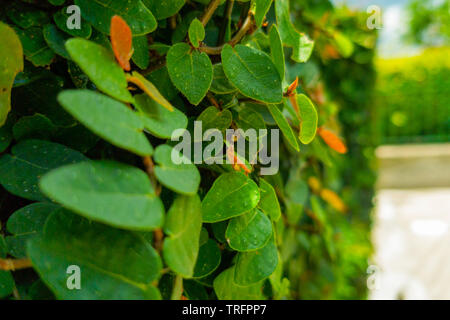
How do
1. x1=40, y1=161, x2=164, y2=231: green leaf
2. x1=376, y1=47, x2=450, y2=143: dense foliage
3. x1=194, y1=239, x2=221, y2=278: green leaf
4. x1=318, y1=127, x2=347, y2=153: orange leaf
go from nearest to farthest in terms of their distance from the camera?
x1=40, y1=161, x2=164, y2=231: green leaf
x1=194, y1=239, x2=221, y2=278: green leaf
x1=318, y1=127, x2=347, y2=153: orange leaf
x1=376, y1=47, x2=450, y2=143: dense foliage

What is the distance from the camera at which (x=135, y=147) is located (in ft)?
1.20

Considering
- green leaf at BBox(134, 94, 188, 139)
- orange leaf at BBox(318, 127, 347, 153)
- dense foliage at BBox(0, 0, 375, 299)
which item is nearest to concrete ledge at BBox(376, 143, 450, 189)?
orange leaf at BBox(318, 127, 347, 153)

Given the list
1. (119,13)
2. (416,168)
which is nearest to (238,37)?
(119,13)

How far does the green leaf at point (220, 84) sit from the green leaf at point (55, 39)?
193 millimetres

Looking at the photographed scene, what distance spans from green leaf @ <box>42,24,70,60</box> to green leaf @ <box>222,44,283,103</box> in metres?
0.20

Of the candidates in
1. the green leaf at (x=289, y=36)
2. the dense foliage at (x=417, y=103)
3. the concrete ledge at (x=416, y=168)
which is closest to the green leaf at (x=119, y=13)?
the green leaf at (x=289, y=36)

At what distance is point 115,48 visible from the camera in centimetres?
43

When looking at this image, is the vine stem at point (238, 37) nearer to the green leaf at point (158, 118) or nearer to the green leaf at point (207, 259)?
the green leaf at point (158, 118)

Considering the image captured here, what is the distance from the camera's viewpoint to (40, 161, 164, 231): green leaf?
1.06 feet

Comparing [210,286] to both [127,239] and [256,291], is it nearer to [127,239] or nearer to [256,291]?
[256,291]

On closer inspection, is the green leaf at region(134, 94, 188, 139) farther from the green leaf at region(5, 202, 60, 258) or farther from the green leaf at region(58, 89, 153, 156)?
the green leaf at region(5, 202, 60, 258)

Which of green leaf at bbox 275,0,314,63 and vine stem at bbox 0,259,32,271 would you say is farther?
green leaf at bbox 275,0,314,63

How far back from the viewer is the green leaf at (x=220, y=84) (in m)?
0.56

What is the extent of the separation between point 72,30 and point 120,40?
5.0 inches
